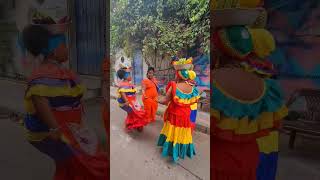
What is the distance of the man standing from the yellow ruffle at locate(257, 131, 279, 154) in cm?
68

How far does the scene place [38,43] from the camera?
1.58 m

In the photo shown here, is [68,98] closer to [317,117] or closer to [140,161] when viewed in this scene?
[140,161]

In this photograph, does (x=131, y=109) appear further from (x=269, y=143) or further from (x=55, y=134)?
(x=269, y=143)

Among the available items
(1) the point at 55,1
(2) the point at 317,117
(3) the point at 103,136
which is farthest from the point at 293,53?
(1) the point at 55,1

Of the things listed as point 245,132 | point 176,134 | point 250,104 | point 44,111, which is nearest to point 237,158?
point 245,132

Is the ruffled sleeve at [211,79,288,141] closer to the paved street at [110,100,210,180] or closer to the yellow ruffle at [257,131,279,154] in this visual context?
the yellow ruffle at [257,131,279,154]

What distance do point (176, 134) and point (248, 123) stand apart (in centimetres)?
62

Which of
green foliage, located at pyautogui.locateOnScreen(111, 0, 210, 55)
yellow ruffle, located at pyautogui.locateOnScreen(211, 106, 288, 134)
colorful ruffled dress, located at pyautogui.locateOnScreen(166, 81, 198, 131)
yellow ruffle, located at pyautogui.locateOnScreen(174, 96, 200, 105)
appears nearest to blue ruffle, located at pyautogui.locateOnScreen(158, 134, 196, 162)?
colorful ruffled dress, located at pyautogui.locateOnScreen(166, 81, 198, 131)

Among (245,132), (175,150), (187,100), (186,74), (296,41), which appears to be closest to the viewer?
(296,41)

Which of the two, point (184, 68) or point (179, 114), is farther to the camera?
point (179, 114)

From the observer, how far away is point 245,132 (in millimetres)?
1625

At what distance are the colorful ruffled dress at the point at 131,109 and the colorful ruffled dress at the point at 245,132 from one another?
1.70 ft

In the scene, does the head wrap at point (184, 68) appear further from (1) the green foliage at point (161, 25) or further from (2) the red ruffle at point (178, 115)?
(2) the red ruffle at point (178, 115)

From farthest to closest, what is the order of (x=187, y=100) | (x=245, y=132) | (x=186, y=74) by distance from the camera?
1. (x=187, y=100)
2. (x=186, y=74)
3. (x=245, y=132)
